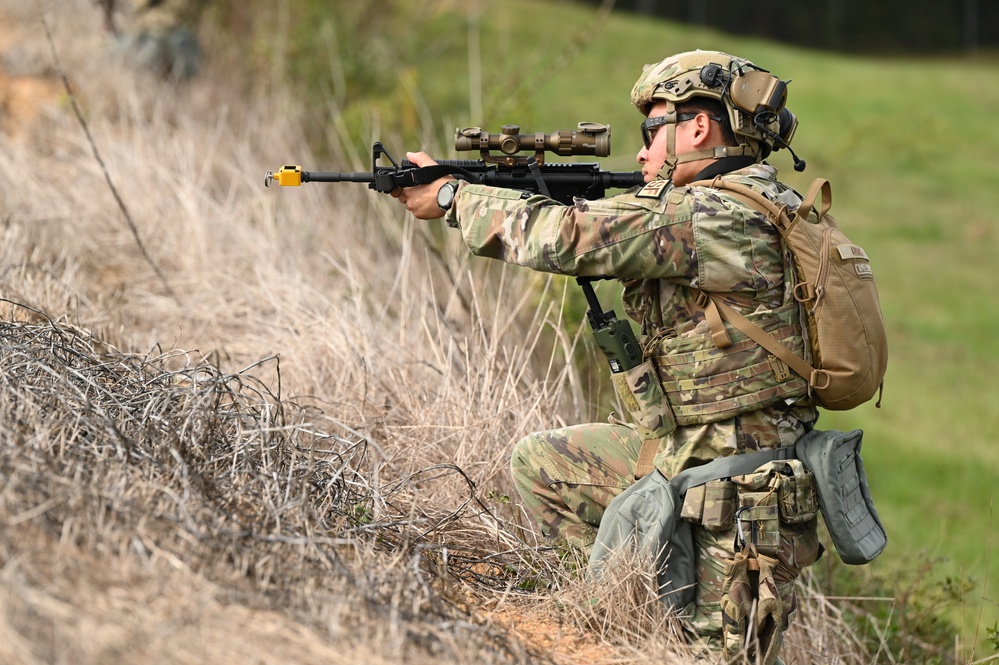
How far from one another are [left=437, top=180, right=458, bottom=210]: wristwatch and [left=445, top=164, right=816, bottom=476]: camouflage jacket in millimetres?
50

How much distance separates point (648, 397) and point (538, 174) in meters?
0.77

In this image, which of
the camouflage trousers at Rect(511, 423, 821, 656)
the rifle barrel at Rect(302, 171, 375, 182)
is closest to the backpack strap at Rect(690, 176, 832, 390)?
the camouflage trousers at Rect(511, 423, 821, 656)

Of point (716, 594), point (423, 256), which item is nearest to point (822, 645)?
point (716, 594)

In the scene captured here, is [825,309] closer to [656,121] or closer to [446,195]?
[656,121]

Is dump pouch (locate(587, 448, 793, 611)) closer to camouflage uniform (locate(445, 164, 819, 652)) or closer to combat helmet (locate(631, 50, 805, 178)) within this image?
camouflage uniform (locate(445, 164, 819, 652))

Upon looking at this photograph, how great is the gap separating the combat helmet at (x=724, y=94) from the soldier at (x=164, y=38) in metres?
6.92

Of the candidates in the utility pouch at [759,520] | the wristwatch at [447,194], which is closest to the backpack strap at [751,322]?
the utility pouch at [759,520]

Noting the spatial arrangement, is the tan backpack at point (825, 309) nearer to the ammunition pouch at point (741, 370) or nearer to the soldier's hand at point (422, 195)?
the ammunition pouch at point (741, 370)

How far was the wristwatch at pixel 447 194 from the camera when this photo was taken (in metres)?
3.43

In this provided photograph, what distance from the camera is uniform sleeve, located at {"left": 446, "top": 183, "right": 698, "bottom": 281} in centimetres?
312

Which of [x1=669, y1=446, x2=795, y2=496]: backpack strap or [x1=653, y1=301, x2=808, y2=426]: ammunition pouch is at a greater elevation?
[x1=653, y1=301, x2=808, y2=426]: ammunition pouch

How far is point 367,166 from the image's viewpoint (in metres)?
7.79

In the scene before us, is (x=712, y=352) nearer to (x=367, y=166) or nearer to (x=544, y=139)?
(x=544, y=139)

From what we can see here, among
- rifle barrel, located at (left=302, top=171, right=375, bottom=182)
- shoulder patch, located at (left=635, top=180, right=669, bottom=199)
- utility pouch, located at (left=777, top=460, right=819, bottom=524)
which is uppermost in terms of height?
shoulder patch, located at (left=635, top=180, right=669, bottom=199)
